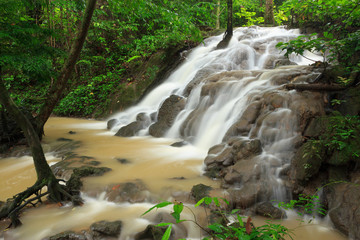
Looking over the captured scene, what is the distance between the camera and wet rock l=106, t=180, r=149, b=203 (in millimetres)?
3463

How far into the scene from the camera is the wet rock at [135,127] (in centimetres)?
747

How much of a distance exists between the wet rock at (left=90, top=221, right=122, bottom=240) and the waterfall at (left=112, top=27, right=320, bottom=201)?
6.32ft

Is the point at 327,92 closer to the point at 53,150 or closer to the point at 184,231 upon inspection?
the point at 184,231

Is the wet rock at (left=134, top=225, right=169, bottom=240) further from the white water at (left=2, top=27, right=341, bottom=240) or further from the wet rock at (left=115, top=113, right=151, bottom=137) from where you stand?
the wet rock at (left=115, top=113, right=151, bottom=137)

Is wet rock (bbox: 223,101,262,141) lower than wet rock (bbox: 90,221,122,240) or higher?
higher

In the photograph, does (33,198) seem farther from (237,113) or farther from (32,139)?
(237,113)

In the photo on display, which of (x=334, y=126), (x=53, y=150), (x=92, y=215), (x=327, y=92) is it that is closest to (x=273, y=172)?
(x=334, y=126)

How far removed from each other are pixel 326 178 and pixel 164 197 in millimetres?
2557

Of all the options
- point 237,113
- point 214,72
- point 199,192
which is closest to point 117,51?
point 214,72

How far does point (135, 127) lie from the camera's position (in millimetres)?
7637

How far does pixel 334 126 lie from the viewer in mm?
3760

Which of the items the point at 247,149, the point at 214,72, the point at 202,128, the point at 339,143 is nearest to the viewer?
the point at 339,143

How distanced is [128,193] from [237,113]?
3.53 meters

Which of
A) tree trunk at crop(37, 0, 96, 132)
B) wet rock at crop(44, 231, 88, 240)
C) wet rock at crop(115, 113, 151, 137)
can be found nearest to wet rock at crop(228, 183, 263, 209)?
wet rock at crop(44, 231, 88, 240)
